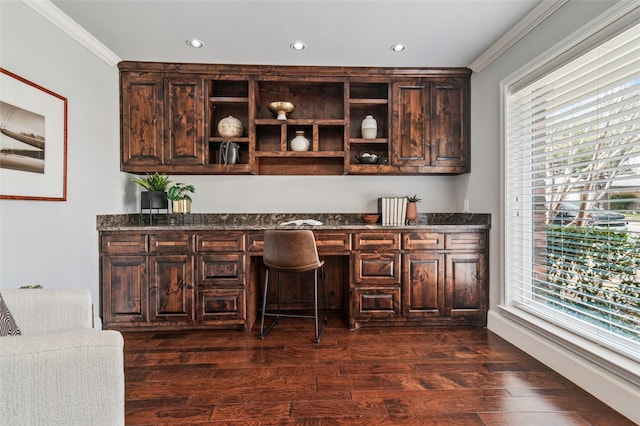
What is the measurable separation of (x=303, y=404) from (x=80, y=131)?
2.65 m

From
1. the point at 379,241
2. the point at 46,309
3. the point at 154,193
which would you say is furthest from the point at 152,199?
the point at 379,241

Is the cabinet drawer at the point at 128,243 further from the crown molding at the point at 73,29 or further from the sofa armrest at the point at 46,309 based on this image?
the crown molding at the point at 73,29

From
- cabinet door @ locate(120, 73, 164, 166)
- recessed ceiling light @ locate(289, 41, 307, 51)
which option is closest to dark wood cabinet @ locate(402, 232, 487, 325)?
recessed ceiling light @ locate(289, 41, 307, 51)

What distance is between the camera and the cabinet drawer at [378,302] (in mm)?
2672

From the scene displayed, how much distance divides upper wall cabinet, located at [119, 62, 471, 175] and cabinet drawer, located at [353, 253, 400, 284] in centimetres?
89

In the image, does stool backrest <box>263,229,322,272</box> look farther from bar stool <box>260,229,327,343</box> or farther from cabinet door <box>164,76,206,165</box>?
cabinet door <box>164,76,206,165</box>

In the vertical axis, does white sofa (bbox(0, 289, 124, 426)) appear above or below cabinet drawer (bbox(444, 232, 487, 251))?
below

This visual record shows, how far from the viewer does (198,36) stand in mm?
2420

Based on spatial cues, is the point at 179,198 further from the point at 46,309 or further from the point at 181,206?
the point at 46,309

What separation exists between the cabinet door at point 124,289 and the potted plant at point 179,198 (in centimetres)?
63

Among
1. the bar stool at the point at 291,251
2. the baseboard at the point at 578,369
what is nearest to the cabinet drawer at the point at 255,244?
the bar stool at the point at 291,251

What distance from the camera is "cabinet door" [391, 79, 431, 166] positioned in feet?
9.87

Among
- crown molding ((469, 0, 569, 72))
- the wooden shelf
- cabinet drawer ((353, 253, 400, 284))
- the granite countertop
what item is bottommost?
cabinet drawer ((353, 253, 400, 284))

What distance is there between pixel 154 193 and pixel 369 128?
2.25 m
